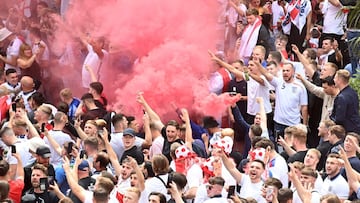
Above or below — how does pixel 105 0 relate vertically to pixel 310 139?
above

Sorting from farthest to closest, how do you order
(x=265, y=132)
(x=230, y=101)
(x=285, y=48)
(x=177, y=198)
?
(x=285, y=48)
(x=230, y=101)
(x=265, y=132)
(x=177, y=198)

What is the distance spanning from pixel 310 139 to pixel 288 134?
2403 mm

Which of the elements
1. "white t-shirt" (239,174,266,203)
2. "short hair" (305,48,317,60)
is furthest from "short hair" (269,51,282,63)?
"white t-shirt" (239,174,266,203)

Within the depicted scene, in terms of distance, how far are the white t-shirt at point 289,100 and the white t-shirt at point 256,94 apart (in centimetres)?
16

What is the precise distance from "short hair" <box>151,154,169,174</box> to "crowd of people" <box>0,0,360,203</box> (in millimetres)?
14

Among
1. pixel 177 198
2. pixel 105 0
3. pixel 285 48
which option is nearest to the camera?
pixel 177 198

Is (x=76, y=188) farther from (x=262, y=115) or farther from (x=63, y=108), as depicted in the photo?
(x=63, y=108)

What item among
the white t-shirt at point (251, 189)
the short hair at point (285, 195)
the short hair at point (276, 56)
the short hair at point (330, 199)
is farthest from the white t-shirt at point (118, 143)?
the short hair at point (330, 199)

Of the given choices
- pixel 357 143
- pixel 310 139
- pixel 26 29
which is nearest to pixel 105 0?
pixel 26 29

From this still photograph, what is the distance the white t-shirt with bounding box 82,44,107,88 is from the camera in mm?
19281

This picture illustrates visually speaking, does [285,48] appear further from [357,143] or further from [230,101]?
[357,143]

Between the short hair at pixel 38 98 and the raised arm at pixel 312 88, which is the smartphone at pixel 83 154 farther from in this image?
the raised arm at pixel 312 88

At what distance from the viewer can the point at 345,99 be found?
653 inches

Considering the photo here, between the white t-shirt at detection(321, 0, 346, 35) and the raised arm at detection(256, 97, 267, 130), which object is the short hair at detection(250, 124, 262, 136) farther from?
the white t-shirt at detection(321, 0, 346, 35)
